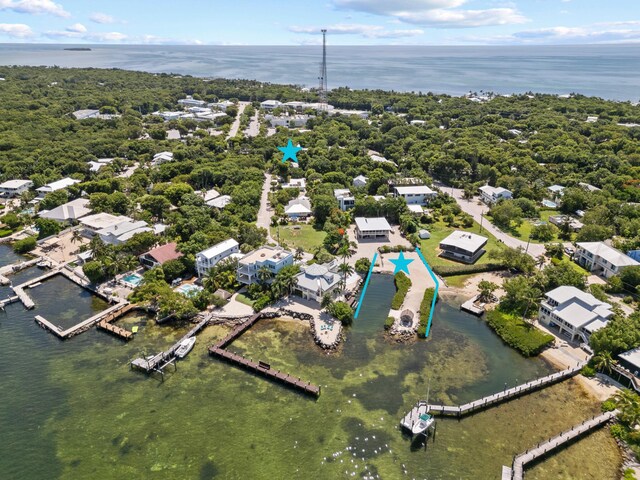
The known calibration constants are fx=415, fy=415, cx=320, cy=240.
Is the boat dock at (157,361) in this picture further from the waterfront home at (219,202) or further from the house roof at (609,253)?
the house roof at (609,253)

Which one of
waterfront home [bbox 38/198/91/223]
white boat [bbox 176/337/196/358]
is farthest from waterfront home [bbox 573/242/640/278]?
waterfront home [bbox 38/198/91/223]

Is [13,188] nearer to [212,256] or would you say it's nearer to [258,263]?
[212,256]

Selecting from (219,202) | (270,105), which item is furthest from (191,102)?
(219,202)

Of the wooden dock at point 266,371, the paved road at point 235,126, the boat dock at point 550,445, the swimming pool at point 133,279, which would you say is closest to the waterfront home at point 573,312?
the boat dock at point 550,445

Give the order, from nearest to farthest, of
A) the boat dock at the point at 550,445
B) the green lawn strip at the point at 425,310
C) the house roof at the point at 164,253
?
the boat dock at the point at 550,445 < the green lawn strip at the point at 425,310 < the house roof at the point at 164,253

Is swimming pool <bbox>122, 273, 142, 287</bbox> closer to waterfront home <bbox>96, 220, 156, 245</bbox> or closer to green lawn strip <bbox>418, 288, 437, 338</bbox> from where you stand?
waterfront home <bbox>96, 220, 156, 245</bbox>

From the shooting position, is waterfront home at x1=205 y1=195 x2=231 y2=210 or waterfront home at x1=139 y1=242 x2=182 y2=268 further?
waterfront home at x1=205 y1=195 x2=231 y2=210
